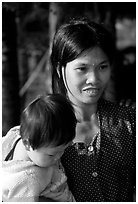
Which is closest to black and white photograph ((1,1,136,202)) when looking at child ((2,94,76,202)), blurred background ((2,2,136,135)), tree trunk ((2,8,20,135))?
child ((2,94,76,202))

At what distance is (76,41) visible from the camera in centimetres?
214

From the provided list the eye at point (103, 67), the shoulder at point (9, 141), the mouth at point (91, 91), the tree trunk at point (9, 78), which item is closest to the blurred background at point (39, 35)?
the tree trunk at point (9, 78)

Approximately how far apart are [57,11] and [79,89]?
2543mm

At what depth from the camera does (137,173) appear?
7.48ft

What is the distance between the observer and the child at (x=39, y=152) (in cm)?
182

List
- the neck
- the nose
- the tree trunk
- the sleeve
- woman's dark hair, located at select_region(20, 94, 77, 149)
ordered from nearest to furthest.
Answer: woman's dark hair, located at select_region(20, 94, 77, 149), the sleeve, the nose, the neck, the tree trunk

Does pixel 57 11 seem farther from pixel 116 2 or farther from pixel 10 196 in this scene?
pixel 10 196

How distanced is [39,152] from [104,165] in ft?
1.55

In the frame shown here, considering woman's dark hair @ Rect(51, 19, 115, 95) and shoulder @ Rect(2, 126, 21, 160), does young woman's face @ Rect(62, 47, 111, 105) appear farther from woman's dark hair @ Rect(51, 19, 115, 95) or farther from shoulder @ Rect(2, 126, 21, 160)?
shoulder @ Rect(2, 126, 21, 160)

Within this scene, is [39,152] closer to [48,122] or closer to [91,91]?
[48,122]

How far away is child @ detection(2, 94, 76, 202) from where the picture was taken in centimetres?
182

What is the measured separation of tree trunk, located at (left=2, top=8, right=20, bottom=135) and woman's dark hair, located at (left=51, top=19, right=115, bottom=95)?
168 cm

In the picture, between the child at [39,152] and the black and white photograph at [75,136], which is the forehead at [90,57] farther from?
the child at [39,152]

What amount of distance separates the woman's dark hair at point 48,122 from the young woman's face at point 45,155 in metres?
0.03
